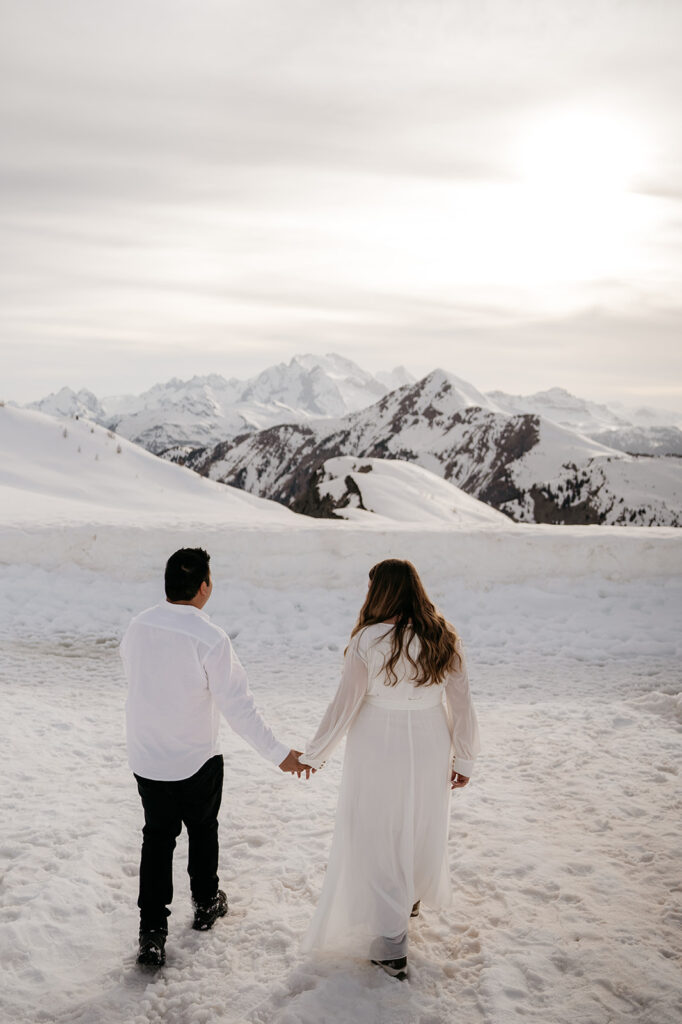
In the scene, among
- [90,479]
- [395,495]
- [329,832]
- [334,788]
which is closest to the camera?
[329,832]

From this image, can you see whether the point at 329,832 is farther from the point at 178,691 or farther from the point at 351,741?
the point at 178,691

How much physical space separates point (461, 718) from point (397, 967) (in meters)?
1.37

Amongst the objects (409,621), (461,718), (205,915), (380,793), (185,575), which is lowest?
(205,915)

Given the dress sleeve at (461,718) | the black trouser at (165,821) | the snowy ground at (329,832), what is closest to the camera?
the snowy ground at (329,832)

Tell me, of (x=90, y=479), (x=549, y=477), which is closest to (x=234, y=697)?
(x=90, y=479)

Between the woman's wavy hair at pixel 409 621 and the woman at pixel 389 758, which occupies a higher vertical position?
the woman's wavy hair at pixel 409 621

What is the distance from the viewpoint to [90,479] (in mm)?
24594

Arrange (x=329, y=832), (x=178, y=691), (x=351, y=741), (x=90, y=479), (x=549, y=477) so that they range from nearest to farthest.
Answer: (x=178, y=691) < (x=351, y=741) < (x=329, y=832) < (x=90, y=479) < (x=549, y=477)

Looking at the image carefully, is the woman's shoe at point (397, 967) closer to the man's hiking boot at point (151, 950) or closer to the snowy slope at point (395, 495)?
the man's hiking boot at point (151, 950)

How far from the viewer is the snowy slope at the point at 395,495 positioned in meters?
31.1

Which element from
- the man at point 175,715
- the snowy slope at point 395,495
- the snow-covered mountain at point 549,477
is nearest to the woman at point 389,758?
the man at point 175,715

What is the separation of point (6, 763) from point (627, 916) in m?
5.23

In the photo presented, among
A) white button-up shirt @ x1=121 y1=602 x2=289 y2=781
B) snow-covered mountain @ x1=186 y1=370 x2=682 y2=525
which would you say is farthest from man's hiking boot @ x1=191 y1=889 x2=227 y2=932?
snow-covered mountain @ x1=186 y1=370 x2=682 y2=525

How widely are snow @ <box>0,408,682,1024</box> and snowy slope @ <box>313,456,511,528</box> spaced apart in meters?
9.99
